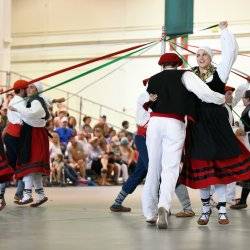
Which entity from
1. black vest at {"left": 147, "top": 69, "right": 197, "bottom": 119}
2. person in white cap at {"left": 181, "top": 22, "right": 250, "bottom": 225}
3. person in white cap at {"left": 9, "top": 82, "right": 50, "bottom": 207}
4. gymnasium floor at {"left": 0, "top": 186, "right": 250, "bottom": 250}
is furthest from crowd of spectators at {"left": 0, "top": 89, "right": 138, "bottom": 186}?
black vest at {"left": 147, "top": 69, "right": 197, "bottom": 119}

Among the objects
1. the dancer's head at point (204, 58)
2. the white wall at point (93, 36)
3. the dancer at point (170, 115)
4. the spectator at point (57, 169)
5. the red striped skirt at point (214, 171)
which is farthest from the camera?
the white wall at point (93, 36)

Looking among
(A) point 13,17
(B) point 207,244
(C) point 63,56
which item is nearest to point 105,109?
(C) point 63,56

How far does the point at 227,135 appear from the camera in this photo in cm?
749

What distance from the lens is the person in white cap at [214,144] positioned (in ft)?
24.3

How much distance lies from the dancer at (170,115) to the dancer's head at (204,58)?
30 centimetres

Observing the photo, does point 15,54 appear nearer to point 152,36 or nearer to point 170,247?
point 152,36

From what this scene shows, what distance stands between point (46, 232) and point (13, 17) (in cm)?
1930

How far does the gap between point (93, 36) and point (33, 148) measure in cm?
1505

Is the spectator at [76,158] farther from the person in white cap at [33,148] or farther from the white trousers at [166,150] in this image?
the white trousers at [166,150]

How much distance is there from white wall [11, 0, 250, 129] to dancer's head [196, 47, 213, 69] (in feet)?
50.3

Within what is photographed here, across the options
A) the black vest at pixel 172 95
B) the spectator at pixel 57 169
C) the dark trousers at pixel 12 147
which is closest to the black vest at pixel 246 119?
the black vest at pixel 172 95

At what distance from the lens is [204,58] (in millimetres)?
7602

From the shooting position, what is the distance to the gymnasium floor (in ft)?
19.6

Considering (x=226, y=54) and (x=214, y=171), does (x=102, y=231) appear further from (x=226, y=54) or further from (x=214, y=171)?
(x=226, y=54)
